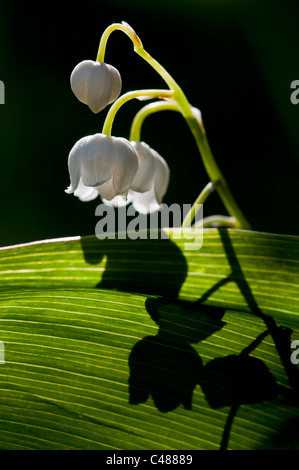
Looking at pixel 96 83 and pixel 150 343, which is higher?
pixel 96 83

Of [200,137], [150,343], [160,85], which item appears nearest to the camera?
[150,343]

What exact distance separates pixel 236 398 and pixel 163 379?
8cm

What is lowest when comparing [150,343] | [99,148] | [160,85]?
[150,343]

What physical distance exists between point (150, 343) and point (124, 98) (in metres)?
0.28

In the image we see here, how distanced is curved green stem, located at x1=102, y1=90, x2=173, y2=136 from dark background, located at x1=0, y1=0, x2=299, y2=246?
5.00ft

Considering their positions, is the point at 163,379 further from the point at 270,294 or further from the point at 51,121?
the point at 51,121

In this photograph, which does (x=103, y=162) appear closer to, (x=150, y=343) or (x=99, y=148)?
(x=99, y=148)

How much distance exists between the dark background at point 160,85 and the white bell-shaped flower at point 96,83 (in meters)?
1.54

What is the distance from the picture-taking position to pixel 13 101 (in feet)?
7.38

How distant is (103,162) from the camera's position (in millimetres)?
643

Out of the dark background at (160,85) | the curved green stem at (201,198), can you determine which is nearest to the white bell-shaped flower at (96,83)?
the curved green stem at (201,198)

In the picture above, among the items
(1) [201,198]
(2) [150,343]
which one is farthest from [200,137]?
(2) [150,343]

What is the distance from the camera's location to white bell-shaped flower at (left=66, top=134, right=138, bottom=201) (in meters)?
0.64

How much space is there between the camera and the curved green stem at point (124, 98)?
2.08 ft
